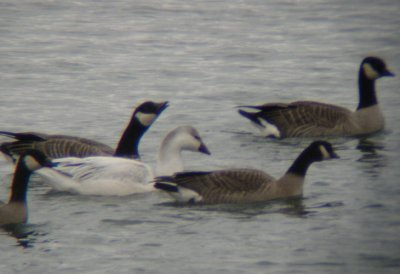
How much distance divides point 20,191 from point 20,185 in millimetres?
69

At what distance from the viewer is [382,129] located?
60.9ft

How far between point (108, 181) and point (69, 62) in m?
10.2

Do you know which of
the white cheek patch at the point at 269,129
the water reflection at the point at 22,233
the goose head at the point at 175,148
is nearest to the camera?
the water reflection at the point at 22,233

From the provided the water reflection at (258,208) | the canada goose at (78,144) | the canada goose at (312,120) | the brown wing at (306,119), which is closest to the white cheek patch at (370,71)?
the canada goose at (312,120)

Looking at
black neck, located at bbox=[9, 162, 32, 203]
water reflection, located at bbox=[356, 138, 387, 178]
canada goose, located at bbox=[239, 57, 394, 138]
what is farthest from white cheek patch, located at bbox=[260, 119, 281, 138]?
black neck, located at bbox=[9, 162, 32, 203]

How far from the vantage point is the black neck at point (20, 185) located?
43.0ft

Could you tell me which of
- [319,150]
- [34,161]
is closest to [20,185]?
[34,161]

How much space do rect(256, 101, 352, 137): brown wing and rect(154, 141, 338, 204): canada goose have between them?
355 cm

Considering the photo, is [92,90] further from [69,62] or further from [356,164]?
[356,164]

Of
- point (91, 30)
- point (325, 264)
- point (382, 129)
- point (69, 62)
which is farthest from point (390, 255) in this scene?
point (91, 30)

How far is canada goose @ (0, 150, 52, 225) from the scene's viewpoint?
42.9 ft

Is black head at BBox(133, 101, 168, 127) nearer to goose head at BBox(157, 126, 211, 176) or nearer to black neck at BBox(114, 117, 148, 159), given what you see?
black neck at BBox(114, 117, 148, 159)

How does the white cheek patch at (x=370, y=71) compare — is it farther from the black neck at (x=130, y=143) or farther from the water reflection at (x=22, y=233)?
the water reflection at (x=22, y=233)

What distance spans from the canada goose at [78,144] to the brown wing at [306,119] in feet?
9.12
